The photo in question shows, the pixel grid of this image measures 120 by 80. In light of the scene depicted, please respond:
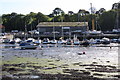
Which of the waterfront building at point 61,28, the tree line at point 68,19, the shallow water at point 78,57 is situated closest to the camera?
the shallow water at point 78,57

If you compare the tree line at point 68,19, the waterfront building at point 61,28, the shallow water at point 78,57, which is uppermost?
the tree line at point 68,19

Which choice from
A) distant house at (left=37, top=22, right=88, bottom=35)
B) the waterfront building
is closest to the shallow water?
the waterfront building

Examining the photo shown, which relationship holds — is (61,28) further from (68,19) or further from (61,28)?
(68,19)

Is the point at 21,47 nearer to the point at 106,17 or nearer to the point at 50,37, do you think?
the point at 50,37

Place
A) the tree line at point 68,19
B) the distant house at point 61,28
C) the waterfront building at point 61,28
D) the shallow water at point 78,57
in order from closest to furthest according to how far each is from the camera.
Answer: the shallow water at point 78,57 → the waterfront building at point 61,28 → the distant house at point 61,28 → the tree line at point 68,19

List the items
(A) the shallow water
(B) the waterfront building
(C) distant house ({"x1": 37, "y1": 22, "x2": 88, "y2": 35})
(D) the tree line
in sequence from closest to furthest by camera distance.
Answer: (A) the shallow water, (B) the waterfront building, (C) distant house ({"x1": 37, "y1": 22, "x2": 88, "y2": 35}), (D) the tree line

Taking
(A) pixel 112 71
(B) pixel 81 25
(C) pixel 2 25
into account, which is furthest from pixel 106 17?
(A) pixel 112 71

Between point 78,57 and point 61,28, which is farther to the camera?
point 61,28

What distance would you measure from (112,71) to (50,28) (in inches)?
3607

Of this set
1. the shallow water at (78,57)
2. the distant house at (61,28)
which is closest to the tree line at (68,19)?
the distant house at (61,28)

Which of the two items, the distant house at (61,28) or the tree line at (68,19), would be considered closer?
the distant house at (61,28)

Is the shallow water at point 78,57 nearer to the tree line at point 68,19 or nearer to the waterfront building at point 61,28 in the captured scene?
the waterfront building at point 61,28

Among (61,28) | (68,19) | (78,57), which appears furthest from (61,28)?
(78,57)

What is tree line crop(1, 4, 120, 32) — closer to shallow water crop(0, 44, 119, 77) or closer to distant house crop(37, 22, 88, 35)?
distant house crop(37, 22, 88, 35)
